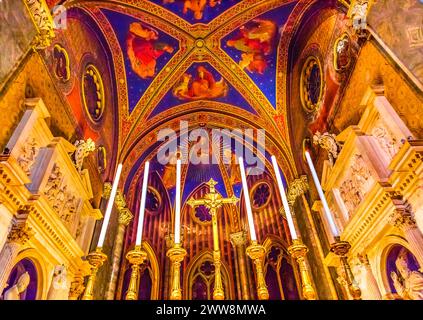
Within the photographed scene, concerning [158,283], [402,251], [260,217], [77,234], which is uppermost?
[260,217]

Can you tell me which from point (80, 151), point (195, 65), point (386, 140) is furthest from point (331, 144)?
point (195, 65)

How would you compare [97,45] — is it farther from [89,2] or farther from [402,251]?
[402,251]

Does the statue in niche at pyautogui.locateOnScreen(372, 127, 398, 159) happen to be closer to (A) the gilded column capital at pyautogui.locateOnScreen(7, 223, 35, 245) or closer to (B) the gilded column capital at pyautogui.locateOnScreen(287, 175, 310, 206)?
(B) the gilded column capital at pyautogui.locateOnScreen(287, 175, 310, 206)

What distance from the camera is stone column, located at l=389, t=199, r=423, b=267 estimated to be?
516 centimetres

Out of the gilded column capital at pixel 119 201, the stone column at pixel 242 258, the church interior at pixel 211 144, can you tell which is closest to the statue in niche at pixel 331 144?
the church interior at pixel 211 144

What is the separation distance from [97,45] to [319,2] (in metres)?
8.00

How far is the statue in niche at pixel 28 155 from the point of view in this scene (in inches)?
234

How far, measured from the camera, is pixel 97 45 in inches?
428

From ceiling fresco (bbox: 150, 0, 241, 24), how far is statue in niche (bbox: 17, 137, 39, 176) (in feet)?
24.5

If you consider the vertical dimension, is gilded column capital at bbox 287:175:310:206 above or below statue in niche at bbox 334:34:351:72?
below

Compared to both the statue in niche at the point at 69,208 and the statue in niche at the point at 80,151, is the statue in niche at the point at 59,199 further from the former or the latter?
the statue in niche at the point at 80,151

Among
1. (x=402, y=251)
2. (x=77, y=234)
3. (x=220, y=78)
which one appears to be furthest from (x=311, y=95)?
(x=77, y=234)

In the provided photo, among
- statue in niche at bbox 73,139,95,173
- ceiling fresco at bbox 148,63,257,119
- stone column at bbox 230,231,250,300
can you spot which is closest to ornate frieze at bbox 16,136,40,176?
statue in niche at bbox 73,139,95,173
